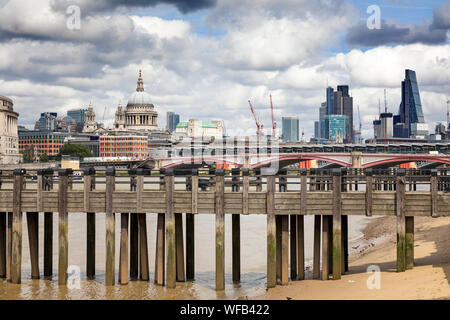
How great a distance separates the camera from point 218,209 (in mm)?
22688

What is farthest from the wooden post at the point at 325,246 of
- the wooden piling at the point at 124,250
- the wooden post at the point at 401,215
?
the wooden piling at the point at 124,250

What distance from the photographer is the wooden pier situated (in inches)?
872

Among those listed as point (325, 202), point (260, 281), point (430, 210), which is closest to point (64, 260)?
point (260, 281)

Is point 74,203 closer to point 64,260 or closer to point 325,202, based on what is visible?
point 64,260

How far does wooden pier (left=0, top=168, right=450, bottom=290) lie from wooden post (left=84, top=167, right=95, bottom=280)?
0.04m

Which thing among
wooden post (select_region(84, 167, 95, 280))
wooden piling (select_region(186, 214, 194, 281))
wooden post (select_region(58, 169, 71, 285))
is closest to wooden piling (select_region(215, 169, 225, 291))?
wooden piling (select_region(186, 214, 194, 281))

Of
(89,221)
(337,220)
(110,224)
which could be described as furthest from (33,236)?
(337,220)

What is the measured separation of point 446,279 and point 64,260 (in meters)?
13.9

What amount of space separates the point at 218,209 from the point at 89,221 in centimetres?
555

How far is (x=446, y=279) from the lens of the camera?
19.5 metres

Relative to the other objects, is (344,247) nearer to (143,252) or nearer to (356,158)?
(143,252)

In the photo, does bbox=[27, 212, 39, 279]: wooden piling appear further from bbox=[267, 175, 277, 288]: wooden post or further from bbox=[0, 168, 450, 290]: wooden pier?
bbox=[267, 175, 277, 288]: wooden post

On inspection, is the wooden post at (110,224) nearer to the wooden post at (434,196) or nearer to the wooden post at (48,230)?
the wooden post at (48,230)

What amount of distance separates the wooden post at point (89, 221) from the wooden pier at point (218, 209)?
39 mm
